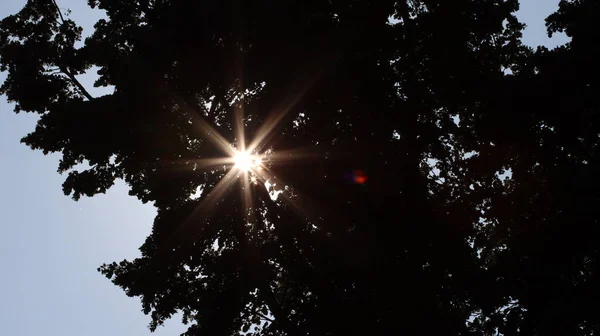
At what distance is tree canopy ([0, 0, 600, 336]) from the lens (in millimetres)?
10172

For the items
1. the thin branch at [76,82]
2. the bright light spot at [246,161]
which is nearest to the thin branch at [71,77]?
the thin branch at [76,82]

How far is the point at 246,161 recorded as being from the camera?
12188 millimetres

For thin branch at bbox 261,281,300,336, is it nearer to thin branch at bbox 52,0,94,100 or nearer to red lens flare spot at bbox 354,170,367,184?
red lens flare spot at bbox 354,170,367,184

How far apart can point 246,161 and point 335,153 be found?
242cm

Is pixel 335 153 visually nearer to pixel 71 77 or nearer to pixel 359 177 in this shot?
pixel 359 177

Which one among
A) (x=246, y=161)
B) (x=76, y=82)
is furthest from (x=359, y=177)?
(x=76, y=82)

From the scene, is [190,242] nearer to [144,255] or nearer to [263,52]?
[144,255]

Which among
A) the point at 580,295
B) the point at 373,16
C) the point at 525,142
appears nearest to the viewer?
the point at 580,295

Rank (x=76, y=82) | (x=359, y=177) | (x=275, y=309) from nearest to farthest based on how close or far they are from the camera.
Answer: (x=275, y=309) < (x=359, y=177) < (x=76, y=82)

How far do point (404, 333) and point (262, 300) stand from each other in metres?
3.89

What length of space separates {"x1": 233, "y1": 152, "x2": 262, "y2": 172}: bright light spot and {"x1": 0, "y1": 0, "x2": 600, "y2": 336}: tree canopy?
77mm

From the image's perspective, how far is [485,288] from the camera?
10.2 m

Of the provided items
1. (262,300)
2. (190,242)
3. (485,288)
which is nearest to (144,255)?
(190,242)

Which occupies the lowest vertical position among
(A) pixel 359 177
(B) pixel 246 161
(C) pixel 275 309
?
(C) pixel 275 309
